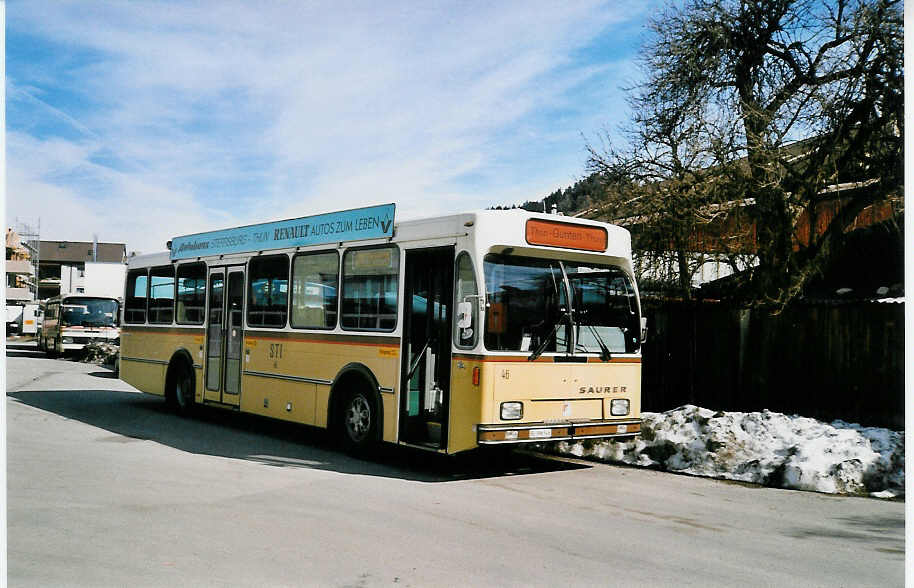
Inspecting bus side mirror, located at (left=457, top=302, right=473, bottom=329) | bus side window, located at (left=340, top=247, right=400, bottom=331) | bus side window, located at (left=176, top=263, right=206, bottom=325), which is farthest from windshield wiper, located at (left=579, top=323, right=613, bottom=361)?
bus side window, located at (left=176, top=263, right=206, bottom=325)

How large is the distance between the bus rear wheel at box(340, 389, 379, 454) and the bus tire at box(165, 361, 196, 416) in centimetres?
463

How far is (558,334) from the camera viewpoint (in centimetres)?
949

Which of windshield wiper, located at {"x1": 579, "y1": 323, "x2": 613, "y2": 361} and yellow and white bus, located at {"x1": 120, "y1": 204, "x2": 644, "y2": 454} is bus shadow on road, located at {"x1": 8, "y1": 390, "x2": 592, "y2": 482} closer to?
yellow and white bus, located at {"x1": 120, "y1": 204, "x2": 644, "y2": 454}

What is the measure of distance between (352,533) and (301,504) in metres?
1.27

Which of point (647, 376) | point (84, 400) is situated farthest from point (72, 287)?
point (647, 376)

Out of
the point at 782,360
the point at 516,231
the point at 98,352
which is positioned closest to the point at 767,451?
the point at 782,360

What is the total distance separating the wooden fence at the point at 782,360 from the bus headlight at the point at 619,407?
4.51m

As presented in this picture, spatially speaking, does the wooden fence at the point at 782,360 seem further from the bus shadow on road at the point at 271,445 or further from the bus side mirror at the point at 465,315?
the bus side mirror at the point at 465,315

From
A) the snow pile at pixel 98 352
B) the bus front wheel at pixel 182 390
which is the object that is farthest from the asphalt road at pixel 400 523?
the snow pile at pixel 98 352

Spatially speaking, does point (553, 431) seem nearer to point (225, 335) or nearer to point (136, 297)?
point (225, 335)

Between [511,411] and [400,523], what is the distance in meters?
2.27

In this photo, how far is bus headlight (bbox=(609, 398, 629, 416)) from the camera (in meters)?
9.94

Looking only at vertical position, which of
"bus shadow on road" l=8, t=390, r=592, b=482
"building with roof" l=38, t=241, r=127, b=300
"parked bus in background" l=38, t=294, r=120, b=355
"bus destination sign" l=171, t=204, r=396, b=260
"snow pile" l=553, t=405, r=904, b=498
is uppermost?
"building with roof" l=38, t=241, r=127, b=300

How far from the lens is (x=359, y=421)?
10875 millimetres
